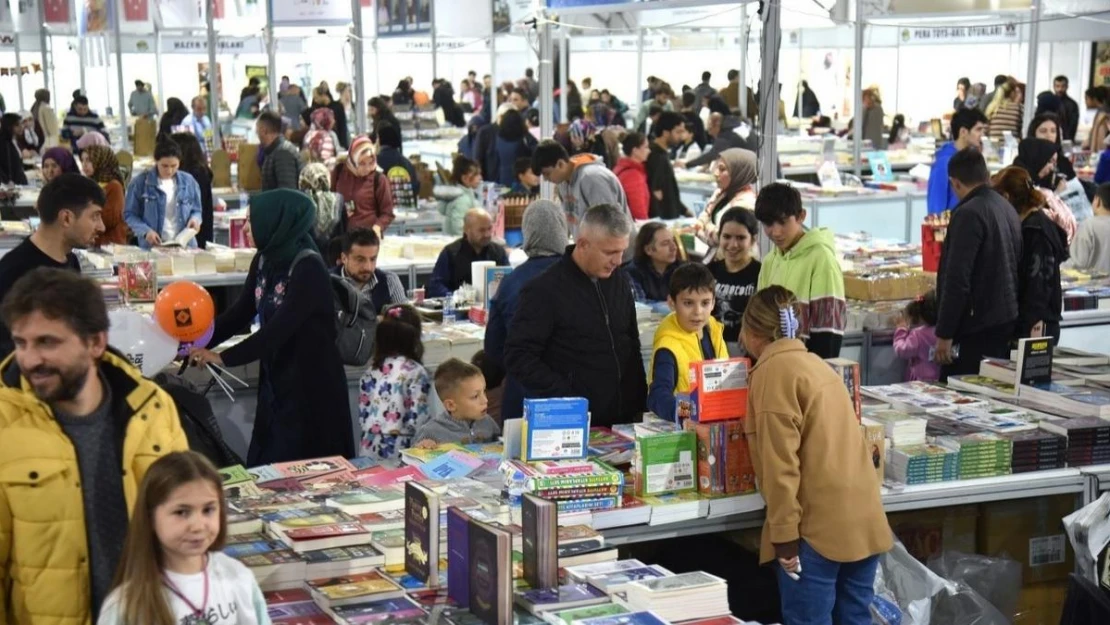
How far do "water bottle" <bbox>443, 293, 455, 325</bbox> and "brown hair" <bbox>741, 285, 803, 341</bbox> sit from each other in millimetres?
3055

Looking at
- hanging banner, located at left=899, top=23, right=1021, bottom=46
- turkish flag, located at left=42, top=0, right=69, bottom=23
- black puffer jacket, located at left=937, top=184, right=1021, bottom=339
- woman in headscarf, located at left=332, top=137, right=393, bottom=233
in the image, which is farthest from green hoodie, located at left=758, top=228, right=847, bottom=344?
turkish flag, located at left=42, top=0, right=69, bottom=23

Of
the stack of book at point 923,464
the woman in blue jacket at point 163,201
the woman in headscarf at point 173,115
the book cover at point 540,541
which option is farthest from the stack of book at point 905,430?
the woman in headscarf at point 173,115

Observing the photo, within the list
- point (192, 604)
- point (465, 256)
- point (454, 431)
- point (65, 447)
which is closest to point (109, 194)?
point (465, 256)

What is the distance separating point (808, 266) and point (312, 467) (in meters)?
2.11

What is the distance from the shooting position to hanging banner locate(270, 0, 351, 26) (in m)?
13.2

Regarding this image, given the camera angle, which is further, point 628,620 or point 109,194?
point 109,194

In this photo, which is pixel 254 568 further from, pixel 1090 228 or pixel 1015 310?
pixel 1090 228

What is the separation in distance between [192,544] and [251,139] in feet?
58.6

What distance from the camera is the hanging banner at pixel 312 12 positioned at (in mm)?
13195

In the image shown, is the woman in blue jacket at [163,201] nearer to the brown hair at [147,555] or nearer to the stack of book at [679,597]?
the stack of book at [679,597]

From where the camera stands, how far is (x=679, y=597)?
3611mm

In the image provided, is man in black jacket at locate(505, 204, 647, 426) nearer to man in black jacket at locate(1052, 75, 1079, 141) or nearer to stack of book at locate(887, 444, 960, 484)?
stack of book at locate(887, 444, 960, 484)

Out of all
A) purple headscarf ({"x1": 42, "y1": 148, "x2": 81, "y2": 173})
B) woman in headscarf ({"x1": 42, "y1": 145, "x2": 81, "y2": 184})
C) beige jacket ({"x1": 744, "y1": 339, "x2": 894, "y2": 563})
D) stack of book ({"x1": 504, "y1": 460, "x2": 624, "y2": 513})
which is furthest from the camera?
purple headscarf ({"x1": 42, "y1": 148, "x2": 81, "y2": 173})

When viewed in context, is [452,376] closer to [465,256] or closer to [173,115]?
[465,256]
